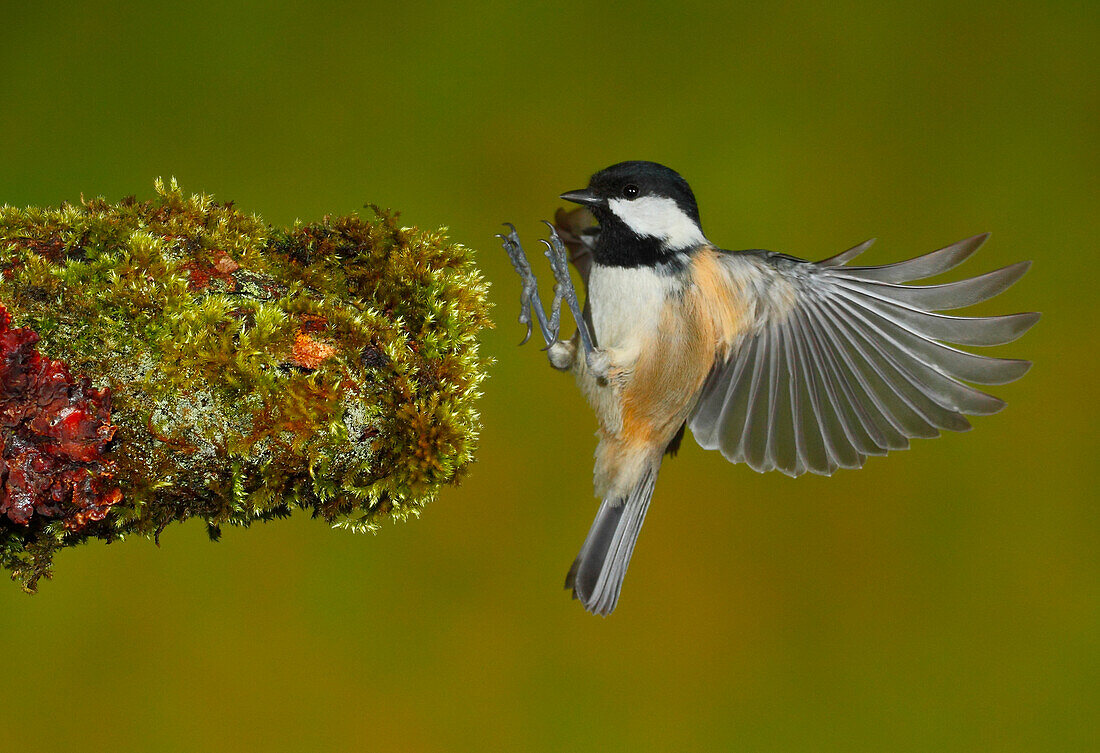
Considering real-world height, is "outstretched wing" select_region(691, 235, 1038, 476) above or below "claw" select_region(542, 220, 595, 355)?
below

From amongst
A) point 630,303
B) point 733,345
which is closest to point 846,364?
point 733,345

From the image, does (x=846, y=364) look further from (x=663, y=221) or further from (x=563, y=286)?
(x=563, y=286)

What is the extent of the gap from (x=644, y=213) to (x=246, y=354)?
0.78m

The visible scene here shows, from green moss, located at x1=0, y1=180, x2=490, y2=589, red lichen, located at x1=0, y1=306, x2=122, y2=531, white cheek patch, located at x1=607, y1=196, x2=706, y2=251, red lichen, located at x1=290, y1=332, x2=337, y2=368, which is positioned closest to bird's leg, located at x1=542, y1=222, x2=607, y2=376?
white cheek patch, located at x1=607, y1=196, x2=706, y2=251

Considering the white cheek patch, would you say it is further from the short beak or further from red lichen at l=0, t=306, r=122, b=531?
red lichen at l=0, t=306, r=122, b=531

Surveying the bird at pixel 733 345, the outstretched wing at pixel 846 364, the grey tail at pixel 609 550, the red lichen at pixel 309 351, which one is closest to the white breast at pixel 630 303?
the bird at pixel 733 345

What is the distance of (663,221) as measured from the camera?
1.54m

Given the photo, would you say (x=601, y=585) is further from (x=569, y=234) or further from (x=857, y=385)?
(x=569, y=234)

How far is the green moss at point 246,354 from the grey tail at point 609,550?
59 centimetres

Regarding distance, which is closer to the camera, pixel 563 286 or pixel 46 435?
pixel 46 435

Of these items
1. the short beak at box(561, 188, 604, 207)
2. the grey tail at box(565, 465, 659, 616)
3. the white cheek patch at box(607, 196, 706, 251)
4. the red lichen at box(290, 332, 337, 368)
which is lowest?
the grey tail at box(565, 465, 659, 616)

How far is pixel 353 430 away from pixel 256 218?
1.11 ft

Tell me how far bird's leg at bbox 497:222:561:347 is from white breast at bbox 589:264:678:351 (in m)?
0.08

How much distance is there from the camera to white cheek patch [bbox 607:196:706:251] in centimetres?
152
